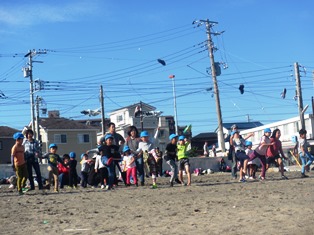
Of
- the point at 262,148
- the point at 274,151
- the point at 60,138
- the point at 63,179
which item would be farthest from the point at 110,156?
the point at 60,138

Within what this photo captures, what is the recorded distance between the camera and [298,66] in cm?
4916

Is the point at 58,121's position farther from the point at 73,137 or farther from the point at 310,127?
the point at 310,127

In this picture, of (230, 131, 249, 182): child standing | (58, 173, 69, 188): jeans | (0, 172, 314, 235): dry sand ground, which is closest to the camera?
(0, 172, 314, 235): dry sand ground

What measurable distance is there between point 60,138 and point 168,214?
6916 centimetres

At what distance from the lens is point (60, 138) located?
75688 millimetres

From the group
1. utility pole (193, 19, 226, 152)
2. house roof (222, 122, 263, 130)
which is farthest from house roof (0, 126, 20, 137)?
utility pole (193, 19, 226, 152)

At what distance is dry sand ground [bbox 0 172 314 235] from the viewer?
6.68 metres

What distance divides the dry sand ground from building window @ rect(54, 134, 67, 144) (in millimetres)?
65494

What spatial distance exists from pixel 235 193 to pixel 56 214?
422 centimetres

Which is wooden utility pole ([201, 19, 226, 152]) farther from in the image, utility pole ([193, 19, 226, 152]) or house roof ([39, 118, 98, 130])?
house roof ([39, 118, 98, 130])

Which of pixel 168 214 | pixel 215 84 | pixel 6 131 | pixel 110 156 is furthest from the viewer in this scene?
pixel 6 131

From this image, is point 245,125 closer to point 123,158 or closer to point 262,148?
point 262,148

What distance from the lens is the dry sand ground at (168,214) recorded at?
668cm

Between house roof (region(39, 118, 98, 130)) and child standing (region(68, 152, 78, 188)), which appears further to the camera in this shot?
house roof (region(39, 118, 98, 130))
